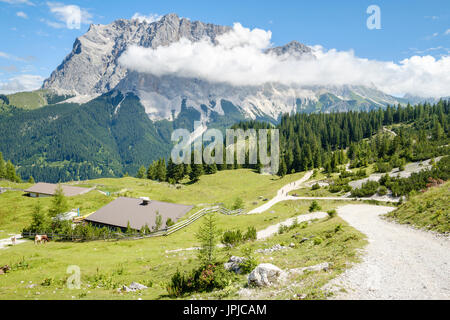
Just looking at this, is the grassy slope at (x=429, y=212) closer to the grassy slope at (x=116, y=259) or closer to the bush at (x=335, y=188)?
the grassy slope at (x=116, y=259)

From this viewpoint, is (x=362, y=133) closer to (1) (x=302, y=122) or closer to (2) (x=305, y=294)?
(1) (x=302, y=122)

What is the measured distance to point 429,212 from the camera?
85.8ft

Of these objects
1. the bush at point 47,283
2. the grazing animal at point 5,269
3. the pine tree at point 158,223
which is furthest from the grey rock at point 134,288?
the pine tree at point 158,223

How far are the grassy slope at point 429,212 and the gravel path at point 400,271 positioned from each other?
2630 millimetres

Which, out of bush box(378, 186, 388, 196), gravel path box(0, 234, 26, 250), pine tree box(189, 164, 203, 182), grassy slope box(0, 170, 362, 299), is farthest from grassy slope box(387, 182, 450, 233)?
pine tree box(189, 164, 203, 182)

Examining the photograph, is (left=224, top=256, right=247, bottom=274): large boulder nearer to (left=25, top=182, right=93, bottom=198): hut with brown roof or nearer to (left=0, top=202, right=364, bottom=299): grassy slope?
(left=0, top=202, right=364, bottom=299): grassy slope

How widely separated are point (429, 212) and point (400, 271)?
54.4 feet

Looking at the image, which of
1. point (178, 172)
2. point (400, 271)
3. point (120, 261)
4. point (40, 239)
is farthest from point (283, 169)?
point (400, 271)

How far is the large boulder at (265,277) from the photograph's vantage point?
14.3m

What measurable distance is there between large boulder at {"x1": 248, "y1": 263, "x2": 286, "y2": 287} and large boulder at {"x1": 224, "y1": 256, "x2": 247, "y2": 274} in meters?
2.59

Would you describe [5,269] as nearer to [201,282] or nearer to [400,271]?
[201,282]

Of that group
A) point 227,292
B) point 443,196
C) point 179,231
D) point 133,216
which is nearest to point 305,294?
point 227,292

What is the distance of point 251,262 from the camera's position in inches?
679
